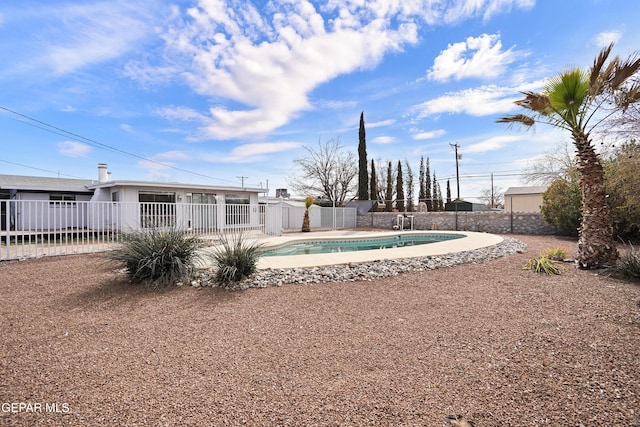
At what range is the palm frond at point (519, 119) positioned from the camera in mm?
7082

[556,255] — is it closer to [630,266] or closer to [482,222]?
[630,266]

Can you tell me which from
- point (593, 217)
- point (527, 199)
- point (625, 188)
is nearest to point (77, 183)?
point (593, 217)

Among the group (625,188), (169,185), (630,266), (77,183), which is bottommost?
(630,266)

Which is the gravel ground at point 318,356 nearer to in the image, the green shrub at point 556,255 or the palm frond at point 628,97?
the green shrub at point 556,255

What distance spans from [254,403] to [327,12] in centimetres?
1016

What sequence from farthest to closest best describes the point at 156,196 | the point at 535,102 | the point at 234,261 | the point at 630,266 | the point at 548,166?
1. the point at 548,166
2. the point at 156,196
3. the point at 535,102
4. the point at 630,266
5. the point at 234,261

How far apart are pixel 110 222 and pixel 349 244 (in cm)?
982

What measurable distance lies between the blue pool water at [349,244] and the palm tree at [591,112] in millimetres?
6069

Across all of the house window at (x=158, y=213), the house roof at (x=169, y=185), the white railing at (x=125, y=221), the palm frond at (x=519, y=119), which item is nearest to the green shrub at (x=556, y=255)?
the palm frond at (x=519, y=119)

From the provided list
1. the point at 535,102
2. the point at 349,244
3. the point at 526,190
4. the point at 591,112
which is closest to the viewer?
the point at 591,112

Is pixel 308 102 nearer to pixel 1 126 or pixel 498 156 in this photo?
pixel 1 126

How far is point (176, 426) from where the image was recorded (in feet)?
6.13

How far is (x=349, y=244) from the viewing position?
1229cm

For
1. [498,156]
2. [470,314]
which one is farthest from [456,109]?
[498,156]
